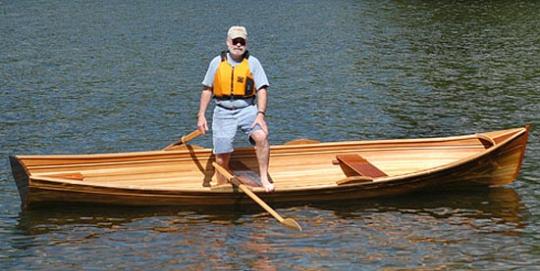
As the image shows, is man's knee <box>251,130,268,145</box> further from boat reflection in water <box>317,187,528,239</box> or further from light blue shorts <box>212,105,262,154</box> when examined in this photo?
boat reflection in water <box>317,187,528,239</box>

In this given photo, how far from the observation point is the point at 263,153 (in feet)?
44.5

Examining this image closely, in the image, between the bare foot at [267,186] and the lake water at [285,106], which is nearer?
the lake water at [285,106]

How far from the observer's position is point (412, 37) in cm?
3372

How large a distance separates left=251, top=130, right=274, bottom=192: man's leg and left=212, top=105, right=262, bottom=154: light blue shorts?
Answer: 0.33ft

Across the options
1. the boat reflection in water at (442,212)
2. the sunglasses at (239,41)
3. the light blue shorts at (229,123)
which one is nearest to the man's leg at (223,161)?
the light blue shorts at (229,123)

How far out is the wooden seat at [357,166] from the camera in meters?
14.3

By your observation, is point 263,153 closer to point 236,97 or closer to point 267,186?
point 267,186

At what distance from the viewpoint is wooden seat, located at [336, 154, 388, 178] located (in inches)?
563

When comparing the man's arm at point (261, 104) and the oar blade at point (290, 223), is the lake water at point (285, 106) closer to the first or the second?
the oar blade at point (290, 223)

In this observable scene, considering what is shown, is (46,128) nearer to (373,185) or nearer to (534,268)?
(373,185)

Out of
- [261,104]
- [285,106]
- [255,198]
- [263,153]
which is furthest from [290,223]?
[285,106]

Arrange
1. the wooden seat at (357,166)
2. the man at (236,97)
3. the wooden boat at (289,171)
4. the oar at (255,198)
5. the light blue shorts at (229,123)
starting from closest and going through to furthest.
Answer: the oar at (255,198), the man at (236,97), the wooden boat at (289,171), the light blue shorts at (229,123), the wooden seat at (357,166)

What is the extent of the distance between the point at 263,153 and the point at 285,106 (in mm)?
8096

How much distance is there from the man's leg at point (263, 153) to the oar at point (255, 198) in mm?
356
